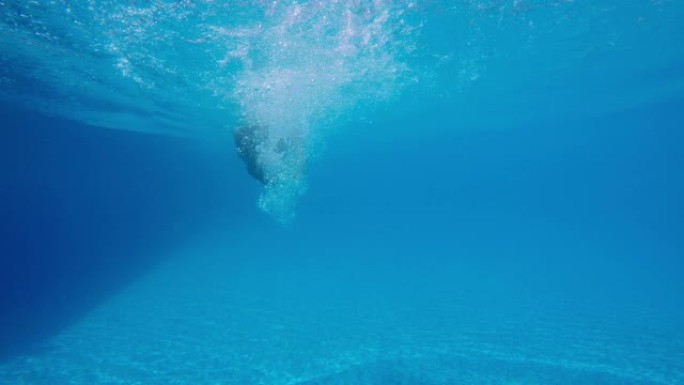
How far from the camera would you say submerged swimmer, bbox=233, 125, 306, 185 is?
1556 cm

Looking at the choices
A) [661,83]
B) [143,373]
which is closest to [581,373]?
[143,373]


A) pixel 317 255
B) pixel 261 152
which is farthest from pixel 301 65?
pixel 317 255

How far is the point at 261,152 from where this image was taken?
15789 mm

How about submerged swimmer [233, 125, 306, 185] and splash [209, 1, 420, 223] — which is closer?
splash [209, 1, 420, 223]

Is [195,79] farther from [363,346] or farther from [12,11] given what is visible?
[363,346]

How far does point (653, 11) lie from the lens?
13750 millimetres

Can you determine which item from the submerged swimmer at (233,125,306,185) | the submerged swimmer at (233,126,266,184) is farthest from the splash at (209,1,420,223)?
the submerged swimmer at (233,126,266,184)

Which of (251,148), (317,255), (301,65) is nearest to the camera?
(251,148)

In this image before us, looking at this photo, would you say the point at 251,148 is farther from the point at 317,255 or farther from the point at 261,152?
the point at 317,255

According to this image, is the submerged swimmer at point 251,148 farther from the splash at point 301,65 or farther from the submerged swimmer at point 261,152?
the splash at point 301,65

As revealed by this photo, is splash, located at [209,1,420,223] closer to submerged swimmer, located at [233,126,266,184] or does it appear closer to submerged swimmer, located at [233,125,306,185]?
submerged swimmer, located at [233,125,306,185]

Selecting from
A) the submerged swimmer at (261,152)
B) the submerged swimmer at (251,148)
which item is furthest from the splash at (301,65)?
the submerged swimmer at (251,148)

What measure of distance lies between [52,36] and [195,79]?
6.04 m

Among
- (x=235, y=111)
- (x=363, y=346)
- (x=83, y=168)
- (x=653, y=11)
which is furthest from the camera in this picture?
(x=83, y=168)
